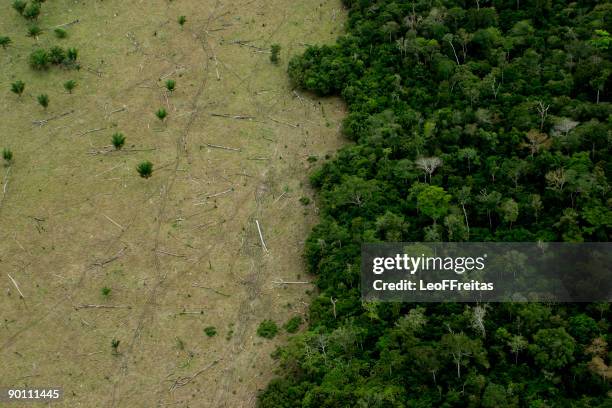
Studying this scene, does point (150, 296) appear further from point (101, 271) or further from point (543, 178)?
point (543, 178)

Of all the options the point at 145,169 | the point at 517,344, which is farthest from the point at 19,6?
the point at 517,344

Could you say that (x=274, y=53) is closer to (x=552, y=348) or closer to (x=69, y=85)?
(x=69, y=85)

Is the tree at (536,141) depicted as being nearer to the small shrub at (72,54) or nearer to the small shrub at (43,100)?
the small shrub at (43,100)

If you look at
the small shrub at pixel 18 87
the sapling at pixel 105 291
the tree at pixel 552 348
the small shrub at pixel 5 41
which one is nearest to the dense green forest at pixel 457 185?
the tree at pixel 552 348

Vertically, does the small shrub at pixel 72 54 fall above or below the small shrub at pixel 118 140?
above

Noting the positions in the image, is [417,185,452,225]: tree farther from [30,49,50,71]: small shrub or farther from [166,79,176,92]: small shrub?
[30,49,50,71]: small shrub

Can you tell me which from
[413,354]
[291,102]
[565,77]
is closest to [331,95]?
[291,102]
